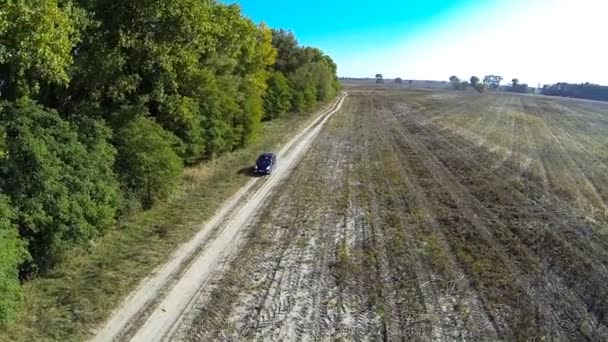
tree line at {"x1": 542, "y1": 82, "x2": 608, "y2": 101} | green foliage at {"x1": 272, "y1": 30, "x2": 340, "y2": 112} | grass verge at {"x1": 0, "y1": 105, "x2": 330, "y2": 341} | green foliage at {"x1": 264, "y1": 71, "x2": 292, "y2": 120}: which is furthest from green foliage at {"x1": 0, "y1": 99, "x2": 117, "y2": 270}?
tree line at {"x1": 542, "y1": 82, "x2": 608, "y2": 101}

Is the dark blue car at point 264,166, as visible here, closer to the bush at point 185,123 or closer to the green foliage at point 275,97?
the bush at point 185,123

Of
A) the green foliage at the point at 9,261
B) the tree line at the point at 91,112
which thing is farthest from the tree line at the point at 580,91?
the green foliage at the point at 9,261

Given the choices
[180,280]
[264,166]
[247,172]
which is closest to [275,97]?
[247,172]

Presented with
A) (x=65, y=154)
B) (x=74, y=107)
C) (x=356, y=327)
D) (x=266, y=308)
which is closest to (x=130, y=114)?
(x=74, y=107)

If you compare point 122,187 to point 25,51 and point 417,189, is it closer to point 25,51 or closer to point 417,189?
point 25,51

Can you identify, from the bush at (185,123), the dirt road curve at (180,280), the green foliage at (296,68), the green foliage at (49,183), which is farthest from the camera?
the green foliage at (296,68)

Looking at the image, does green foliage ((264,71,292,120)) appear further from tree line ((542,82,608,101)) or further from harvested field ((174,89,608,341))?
tree line ((542,82,608,101))
